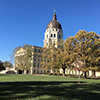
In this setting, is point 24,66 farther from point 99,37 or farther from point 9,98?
point 9,98

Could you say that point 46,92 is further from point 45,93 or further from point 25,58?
point 25,58

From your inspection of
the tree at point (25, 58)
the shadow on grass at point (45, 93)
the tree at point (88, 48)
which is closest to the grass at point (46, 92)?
the shadow on grass at point (45, 93)

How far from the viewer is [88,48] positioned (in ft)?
113

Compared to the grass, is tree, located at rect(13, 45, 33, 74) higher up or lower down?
higher up

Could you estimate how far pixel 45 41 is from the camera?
9862 centimetres

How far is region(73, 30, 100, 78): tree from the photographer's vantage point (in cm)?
3440

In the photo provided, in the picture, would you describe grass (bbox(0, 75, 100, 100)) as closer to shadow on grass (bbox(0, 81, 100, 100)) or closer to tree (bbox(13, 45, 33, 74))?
shadow on grass (bbox(0, 81, 100, 100))

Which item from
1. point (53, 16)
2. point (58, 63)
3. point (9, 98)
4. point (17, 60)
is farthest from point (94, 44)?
point (53, 16)

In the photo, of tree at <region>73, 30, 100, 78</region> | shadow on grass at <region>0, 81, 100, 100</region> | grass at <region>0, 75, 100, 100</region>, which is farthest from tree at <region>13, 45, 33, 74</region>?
shadow on grass at <region>0, 81, 100, 100</region>

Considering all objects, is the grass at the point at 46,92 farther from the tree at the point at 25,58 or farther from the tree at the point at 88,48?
the tree at the point at 25,58

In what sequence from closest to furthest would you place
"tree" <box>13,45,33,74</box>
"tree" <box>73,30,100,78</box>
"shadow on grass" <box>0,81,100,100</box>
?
1. "shadow on grass" <box>0,81,100,100</box>
2. "tree" <box>73,30,100,78</box>
3. "tree" <box>13,45,33,74</box>

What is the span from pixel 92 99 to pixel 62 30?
326 feet

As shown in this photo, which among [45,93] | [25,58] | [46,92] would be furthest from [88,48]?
[25,58]

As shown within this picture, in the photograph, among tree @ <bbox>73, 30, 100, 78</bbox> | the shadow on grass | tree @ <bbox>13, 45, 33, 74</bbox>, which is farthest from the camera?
tree @ <bbox>13, 45, 33, 74</bbox>
